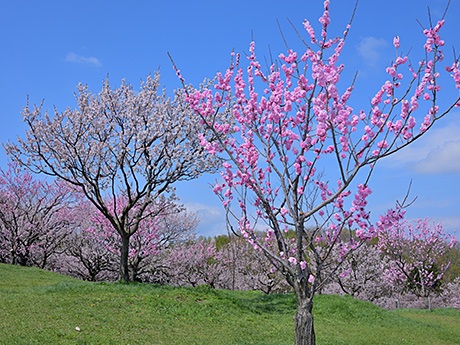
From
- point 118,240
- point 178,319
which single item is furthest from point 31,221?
point 178,319

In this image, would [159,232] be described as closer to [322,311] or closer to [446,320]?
[322,311]

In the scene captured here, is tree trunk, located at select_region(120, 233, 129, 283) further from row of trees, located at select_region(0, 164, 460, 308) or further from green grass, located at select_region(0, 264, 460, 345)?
row of trees, located at select_region(0, 164, 460, 308)

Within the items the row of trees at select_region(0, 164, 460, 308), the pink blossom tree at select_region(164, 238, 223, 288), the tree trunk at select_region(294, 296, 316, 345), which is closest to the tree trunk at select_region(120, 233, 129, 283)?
the row of trees at select_region(0, 164, 460, 308)

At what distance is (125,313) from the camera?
39.1 feet

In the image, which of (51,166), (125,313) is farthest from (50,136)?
(125,313)

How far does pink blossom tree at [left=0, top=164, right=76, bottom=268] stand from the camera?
91.0 ft

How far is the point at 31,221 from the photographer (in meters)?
27.9

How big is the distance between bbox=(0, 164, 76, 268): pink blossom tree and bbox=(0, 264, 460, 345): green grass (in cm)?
1052

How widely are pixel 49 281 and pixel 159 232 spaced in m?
7.33

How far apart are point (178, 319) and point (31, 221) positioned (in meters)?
19.1

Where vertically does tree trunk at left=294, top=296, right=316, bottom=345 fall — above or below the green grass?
above

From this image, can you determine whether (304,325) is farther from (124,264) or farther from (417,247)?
(417,247)

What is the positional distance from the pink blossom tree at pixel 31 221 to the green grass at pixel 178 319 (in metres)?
10.5

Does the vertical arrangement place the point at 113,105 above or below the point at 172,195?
above
